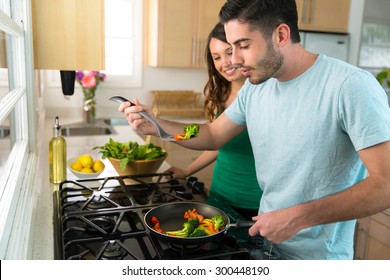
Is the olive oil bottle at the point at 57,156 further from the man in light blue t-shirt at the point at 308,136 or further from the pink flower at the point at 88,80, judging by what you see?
the pink flower at the point at 88,80

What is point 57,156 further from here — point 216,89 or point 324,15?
point 324,15

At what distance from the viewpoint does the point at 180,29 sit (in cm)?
298

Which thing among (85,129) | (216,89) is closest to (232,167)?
(216,89)

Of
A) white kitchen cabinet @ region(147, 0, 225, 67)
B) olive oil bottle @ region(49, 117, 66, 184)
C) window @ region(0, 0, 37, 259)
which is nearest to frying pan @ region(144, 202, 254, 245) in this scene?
window @ region(0, 0, 37, 259)

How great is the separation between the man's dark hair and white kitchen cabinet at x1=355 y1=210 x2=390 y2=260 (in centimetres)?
115

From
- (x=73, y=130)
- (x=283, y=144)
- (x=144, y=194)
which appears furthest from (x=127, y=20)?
(x=283, y=144)

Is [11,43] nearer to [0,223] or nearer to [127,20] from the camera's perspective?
[0,223]

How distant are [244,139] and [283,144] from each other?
36 centimetres

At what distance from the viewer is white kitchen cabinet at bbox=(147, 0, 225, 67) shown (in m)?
2.92

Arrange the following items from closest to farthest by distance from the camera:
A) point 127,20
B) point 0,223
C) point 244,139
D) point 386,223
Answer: point 0,223, point 244,139, point 386,223, point 127,20

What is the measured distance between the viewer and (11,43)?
3.91 feet

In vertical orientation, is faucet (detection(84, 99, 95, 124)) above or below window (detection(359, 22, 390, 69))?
below

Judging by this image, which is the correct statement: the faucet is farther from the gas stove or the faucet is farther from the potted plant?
the gas stove
